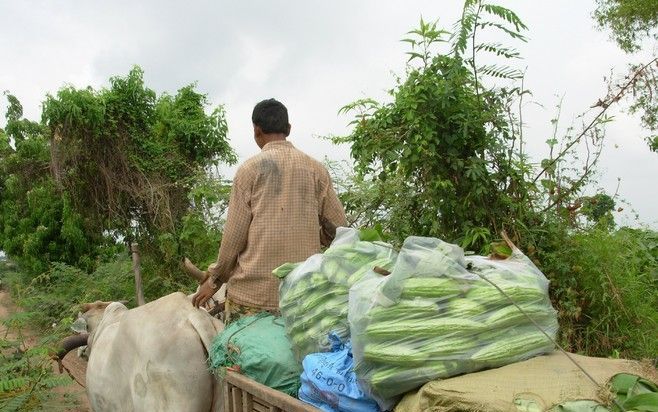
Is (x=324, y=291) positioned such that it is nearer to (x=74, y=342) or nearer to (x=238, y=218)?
(x=238, y=218)

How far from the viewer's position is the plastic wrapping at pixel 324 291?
284 cm

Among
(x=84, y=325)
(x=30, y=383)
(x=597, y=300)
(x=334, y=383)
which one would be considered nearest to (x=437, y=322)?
(x=334, y=383)

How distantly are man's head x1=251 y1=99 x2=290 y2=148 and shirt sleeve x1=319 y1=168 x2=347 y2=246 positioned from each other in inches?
12.3

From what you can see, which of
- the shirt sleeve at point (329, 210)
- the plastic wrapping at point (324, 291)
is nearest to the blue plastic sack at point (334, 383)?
the plastic wrapping at point (324, 291)

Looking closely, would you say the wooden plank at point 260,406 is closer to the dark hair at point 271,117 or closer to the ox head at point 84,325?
the dark hair at point 271,117

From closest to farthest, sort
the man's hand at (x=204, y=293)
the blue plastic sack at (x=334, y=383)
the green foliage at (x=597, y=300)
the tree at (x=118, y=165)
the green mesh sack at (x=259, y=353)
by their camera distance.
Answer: the blue plastic sack at (x=334, y=383), the green mesh sack at (x=259, y=353), the man's hand at (x=204, y=293), the green foliage at (x=597, y=300), the tree at (x=118, y=165)

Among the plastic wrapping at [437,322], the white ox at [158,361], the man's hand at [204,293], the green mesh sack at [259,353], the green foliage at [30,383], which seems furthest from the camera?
the green foliage at [30,383]

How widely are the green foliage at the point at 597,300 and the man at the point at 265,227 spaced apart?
1501 mm

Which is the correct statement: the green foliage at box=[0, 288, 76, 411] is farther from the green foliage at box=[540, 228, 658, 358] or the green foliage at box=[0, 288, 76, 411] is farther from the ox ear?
the green foliage at box=[540, 228, 658, 358]

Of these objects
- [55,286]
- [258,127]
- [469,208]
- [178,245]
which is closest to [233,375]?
[258,127]

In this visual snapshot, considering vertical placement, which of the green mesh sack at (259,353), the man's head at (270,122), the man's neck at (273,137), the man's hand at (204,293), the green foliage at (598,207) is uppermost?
the man's head at (270,122)

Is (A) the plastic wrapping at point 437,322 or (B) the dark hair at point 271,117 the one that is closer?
(A) the plastic wrapping at point 437,322

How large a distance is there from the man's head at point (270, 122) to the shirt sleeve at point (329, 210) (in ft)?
1.03

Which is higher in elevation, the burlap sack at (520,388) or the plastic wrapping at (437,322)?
the plastic wrapping at (437,322)
